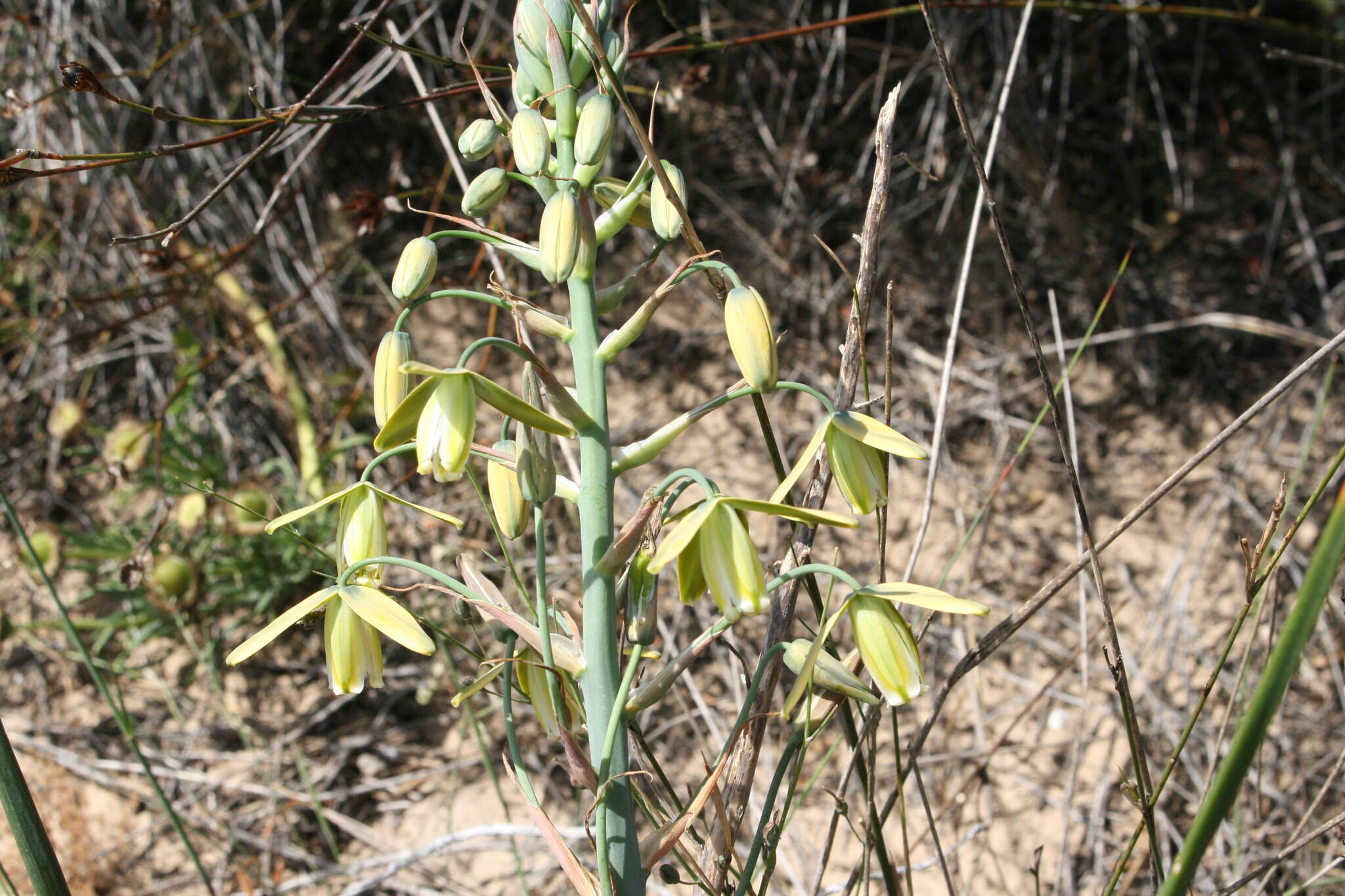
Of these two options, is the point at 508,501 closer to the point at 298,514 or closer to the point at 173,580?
the point at 298,514

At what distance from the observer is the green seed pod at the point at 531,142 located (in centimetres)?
110

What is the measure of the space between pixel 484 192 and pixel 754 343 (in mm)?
393

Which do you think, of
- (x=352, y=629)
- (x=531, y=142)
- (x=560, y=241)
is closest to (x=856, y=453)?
(x=560, y=241)

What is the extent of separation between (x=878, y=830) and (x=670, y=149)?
2.46 metres

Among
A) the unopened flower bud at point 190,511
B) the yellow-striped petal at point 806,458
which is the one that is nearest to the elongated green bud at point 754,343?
the yellow-striped petal at point 806,458

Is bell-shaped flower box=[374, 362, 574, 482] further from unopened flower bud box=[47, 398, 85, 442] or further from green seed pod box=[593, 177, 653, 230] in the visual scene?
unopened flower bud box=[47, 398, 85, 442]

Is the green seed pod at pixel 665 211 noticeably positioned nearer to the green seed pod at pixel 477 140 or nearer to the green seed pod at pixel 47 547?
the green seed pod at pixel 477 140

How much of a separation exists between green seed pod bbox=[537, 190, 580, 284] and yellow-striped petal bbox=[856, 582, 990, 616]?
1.61ft

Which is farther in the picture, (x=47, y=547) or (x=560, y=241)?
(x=47, y=547)

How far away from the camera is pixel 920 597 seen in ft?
3.41

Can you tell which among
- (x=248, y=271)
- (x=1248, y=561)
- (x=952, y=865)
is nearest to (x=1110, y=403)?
(x=952, y=865)

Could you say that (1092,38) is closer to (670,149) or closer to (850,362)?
(670,149)

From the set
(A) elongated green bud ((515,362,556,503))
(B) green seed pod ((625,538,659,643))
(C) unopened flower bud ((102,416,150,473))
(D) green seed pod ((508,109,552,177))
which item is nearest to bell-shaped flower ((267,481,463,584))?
(A) elongated green bud ((515,362,556,503))

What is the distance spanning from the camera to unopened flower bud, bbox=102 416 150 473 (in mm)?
2641
